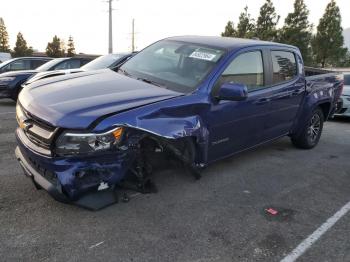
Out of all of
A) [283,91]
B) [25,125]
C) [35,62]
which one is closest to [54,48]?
[35,62]

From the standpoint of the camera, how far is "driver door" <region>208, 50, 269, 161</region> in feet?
14.5

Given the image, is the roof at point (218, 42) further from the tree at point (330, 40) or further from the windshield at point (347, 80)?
the tree at point (330, 40)

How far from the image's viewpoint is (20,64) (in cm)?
1255

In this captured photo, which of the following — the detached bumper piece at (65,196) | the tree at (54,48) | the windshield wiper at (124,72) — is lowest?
the tree at (54,48)

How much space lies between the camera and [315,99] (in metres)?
6.39

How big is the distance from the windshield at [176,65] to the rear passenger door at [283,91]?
1102 millimetres

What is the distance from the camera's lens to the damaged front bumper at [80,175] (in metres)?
3.31

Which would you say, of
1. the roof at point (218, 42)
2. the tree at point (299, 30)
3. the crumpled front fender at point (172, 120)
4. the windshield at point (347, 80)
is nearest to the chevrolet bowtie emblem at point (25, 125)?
the crumpled front fender at point (172, 120)

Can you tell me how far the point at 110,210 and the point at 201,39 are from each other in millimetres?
2597

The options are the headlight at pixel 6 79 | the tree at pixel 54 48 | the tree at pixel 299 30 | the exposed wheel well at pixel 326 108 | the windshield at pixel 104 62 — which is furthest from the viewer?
the tree at pixel 54 48

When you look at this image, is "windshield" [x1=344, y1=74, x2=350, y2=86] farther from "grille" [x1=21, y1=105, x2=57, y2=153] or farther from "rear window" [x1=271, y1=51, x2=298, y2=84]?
"grille" [x1=21, y1=105, x2=57, y2=153]

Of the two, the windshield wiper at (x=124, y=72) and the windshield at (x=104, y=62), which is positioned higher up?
the windshield wiper at (x=124, y=72)

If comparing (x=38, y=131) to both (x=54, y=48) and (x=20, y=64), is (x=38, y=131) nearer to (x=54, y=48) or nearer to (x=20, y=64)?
(x=20, y=64)

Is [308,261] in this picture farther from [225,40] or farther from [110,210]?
[225,40]
